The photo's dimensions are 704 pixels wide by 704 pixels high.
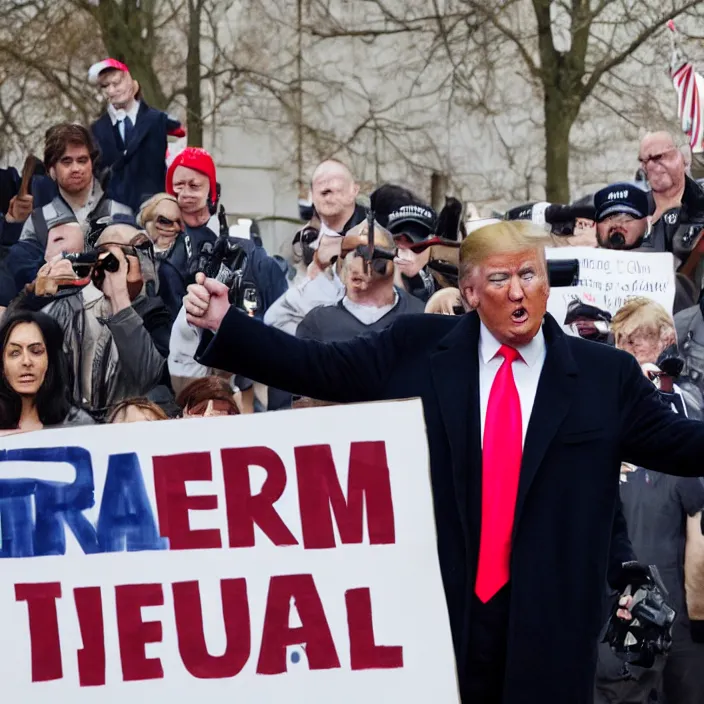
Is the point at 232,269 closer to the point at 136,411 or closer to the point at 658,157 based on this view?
the point at 136,411

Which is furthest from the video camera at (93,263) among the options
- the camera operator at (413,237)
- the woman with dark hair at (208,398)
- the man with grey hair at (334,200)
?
the camera operator at (413,237)

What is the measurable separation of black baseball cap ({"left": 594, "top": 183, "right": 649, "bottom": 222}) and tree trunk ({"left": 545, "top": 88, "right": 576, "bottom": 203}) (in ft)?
27.3

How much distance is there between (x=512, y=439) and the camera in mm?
4012

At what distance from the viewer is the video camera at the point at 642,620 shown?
427cm

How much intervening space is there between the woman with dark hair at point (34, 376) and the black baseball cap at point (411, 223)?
1910 mm

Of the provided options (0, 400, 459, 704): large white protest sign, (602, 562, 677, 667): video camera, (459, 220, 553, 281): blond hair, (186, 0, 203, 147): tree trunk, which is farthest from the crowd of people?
(186, 0, 203, 147): tree trunk

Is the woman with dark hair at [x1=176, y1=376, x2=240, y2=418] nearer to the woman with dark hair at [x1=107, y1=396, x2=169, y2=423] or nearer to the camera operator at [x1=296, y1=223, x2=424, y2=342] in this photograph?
the woman with dark hair at [x1=107, y1=396, x2=169, y2=423]

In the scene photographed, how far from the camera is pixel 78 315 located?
6.66m

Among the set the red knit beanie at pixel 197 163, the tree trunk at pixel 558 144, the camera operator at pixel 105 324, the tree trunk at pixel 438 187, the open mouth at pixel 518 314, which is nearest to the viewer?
the open mouth at pixel 518 314

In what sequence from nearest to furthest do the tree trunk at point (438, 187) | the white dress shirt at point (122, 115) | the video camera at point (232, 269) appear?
1. the video camera at point (232, 269)
2. the white dress shirt at point (122, 115)
3. the tree trunk at point (438, 187)

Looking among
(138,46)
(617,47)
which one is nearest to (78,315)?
(138,46)

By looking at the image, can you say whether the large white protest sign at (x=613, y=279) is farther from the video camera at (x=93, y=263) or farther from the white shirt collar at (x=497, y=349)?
the white shirt collar at (x=497, y=349)

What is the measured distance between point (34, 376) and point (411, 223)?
215cm

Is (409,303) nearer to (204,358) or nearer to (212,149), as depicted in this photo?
(204,358)
